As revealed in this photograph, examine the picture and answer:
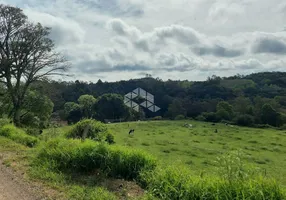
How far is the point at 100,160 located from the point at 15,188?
1.99 m

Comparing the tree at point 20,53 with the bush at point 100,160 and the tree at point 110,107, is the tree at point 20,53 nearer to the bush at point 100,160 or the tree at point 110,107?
the bush at point 100,160

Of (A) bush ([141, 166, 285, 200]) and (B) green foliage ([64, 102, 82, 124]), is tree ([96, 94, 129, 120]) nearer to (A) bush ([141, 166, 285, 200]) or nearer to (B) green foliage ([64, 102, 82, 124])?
(B) green foliage ([64, 102, 82, 124])

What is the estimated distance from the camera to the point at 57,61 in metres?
28.2

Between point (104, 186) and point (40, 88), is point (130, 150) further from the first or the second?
point (40, 88)

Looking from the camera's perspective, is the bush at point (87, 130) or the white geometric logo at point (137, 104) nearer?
the bush at point (87, 130)

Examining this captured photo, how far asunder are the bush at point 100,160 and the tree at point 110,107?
54591 mm

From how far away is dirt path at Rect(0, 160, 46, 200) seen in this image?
5.69m

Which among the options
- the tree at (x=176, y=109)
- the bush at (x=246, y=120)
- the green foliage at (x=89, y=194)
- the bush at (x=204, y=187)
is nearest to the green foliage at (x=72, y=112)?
the tree at (x=176, y=109)

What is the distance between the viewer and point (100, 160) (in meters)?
7.22

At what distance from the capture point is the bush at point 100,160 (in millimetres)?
6961

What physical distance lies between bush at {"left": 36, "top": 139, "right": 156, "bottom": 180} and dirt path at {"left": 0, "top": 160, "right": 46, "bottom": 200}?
0.90 metres

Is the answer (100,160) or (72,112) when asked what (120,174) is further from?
(72,112)

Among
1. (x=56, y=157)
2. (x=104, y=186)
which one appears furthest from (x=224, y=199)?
(x=56, y=157)

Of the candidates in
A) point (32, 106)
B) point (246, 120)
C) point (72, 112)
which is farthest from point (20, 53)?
point (246, 120)
